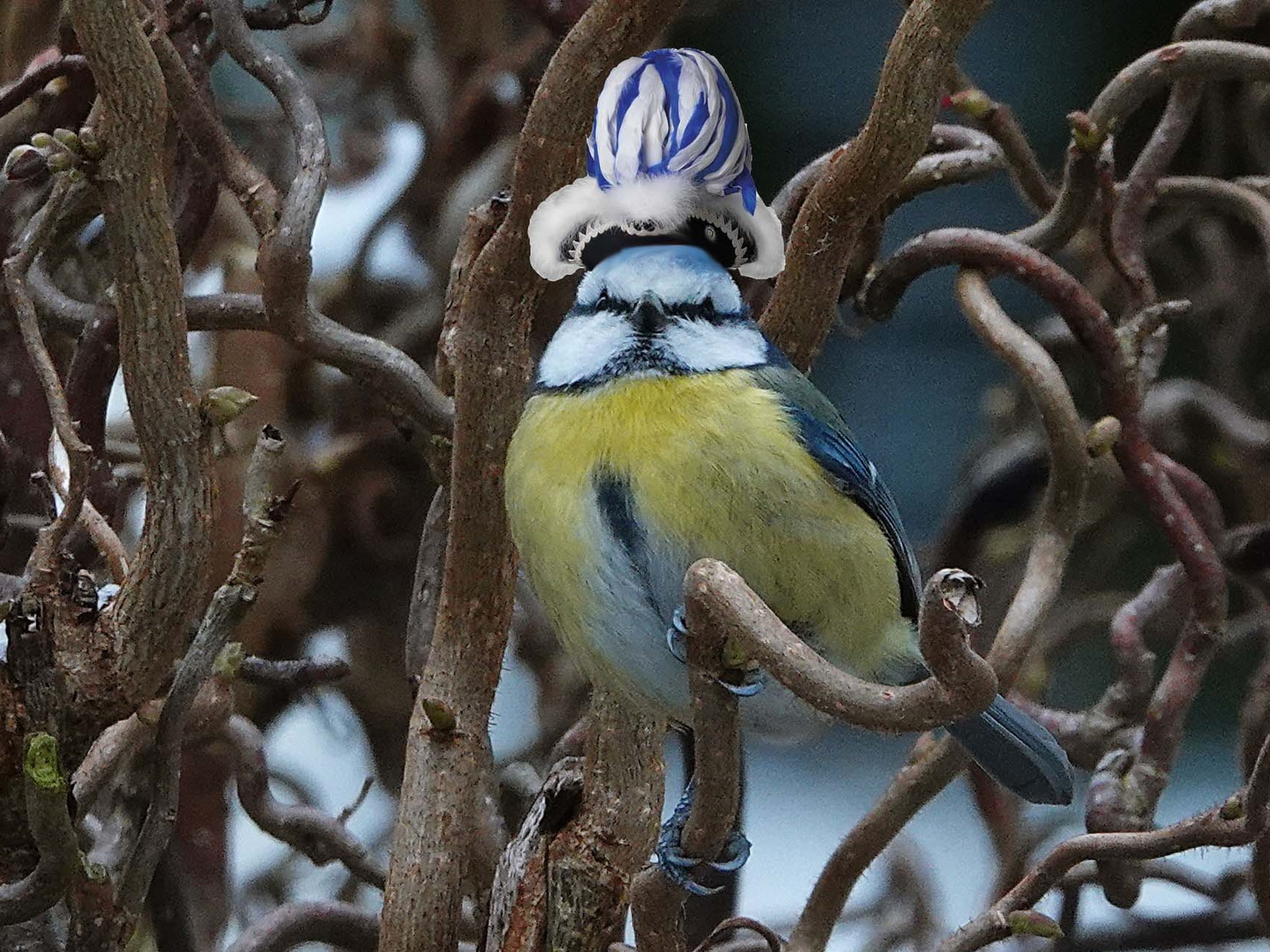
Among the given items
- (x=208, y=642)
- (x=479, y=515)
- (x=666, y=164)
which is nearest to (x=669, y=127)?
(x=666, y=164)

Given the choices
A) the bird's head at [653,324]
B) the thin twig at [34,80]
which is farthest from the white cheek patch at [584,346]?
the thin twig at [34,80]

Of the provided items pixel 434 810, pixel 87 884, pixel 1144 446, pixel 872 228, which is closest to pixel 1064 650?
pixel 1144 446

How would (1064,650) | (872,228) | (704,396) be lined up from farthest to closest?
(1064,650), (872,228), (704,396)

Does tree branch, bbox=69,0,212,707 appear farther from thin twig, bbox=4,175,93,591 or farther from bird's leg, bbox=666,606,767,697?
bird's leg, bbox=666,606,767,697

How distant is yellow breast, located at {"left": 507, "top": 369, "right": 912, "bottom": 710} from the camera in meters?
0.59

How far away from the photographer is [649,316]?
0.57 m

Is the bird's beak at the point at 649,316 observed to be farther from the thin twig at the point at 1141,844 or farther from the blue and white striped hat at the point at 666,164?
the thin twig at the point at 1141,844

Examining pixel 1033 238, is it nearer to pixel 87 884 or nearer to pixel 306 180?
pixel 306 180

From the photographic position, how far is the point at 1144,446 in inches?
38.1

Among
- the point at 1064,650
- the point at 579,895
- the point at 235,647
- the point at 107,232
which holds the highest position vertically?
the point at 1064,650

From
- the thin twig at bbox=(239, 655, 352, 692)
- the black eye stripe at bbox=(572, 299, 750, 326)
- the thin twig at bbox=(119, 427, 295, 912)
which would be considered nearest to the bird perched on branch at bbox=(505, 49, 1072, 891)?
the black eye stripe at bbox=(572, 299, 750, 326)

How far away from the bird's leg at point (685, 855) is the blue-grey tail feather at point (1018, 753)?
0.11 meters

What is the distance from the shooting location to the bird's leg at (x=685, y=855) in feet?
2.01

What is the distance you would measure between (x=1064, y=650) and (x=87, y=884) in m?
1.00
